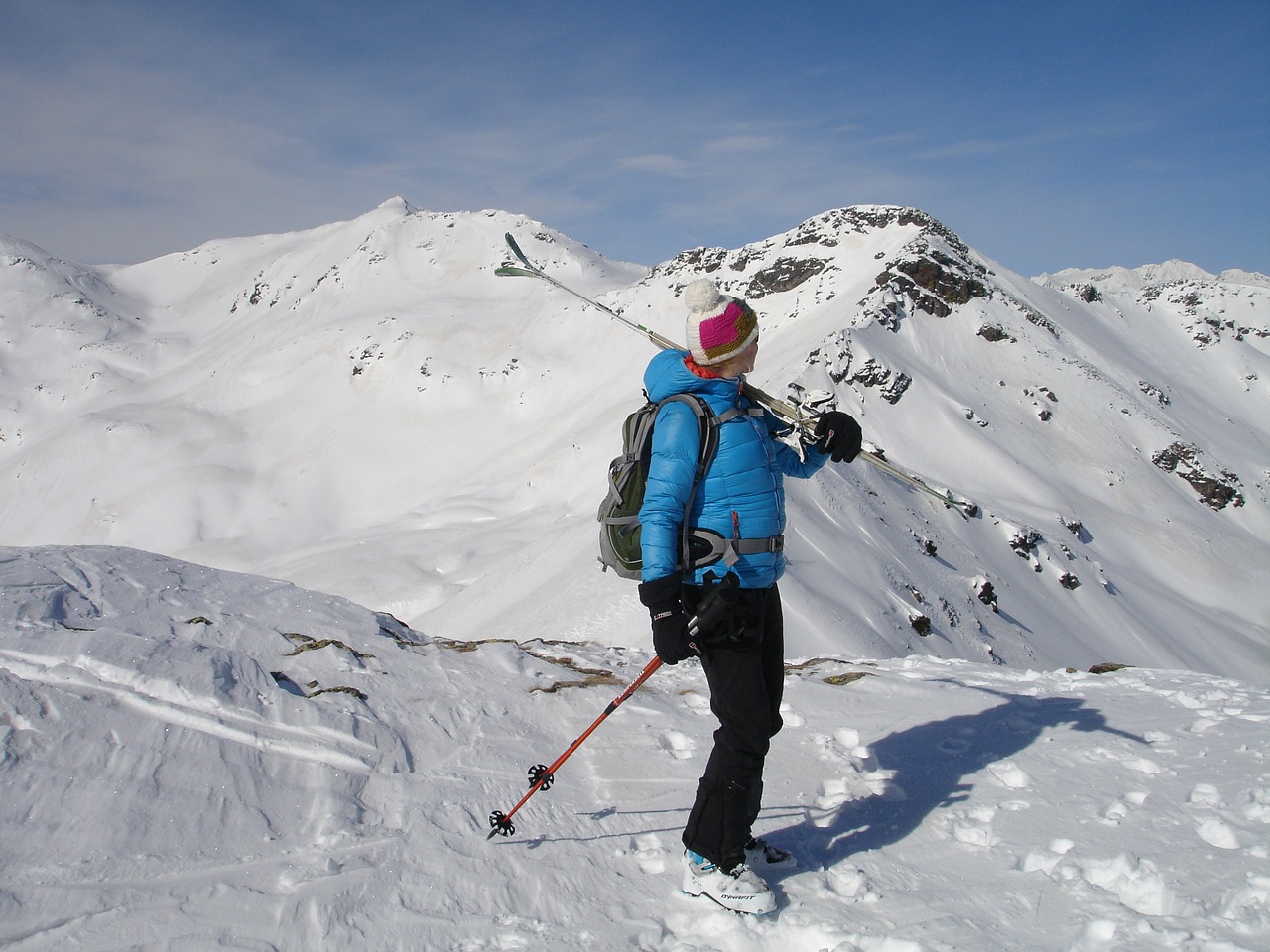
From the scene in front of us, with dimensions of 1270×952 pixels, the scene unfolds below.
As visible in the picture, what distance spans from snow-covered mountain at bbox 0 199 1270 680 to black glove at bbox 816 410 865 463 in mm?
10103

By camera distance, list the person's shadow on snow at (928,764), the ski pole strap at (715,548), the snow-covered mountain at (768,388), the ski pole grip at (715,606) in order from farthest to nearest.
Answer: the snow-covered mountain at (768,388) < the person's shadow on snow at (928,764) < the ski pole strap at (715,548) < the ski pole grip at (715,606)

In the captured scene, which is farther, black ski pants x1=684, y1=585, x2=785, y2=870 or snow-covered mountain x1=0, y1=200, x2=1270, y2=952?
black ski pants x1=684, y1=585, x2=785, y2=870

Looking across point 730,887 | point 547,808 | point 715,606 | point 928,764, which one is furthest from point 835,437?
point 547,808

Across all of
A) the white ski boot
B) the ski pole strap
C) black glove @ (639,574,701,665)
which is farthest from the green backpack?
the white ski boot

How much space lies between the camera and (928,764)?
5051 millimetres

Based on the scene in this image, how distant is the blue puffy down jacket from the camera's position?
3533 mm

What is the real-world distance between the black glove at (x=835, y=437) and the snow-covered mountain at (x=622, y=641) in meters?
2.00

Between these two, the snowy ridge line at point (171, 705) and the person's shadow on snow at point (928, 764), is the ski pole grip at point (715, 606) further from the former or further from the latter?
the snowy ridge line at point (171, 705)

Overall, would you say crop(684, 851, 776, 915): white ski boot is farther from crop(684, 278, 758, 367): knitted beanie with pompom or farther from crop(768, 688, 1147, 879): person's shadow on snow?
crop(684, 278, 758, 367): knitted beanie with pompom

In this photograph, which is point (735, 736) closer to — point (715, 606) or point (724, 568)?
point (715, 606)

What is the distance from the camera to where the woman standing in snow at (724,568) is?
350 centimetres

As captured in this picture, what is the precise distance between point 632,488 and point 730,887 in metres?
1.79

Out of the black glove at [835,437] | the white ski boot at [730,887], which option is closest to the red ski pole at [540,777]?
the white ski boot at [730,887]

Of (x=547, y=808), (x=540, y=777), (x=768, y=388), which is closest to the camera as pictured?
(x=540, y=777)
